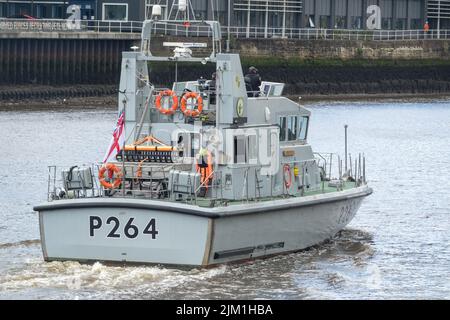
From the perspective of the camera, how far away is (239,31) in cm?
6738

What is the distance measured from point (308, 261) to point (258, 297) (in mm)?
2692

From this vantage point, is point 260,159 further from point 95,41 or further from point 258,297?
point 95,41

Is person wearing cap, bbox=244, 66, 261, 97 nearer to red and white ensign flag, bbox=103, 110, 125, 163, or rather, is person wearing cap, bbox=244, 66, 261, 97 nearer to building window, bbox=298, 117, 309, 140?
building window, bbox=298, 117, 309, 140

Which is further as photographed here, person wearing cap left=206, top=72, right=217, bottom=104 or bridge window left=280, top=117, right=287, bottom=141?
bridge window left=280, top=117, right=287, bottom=141

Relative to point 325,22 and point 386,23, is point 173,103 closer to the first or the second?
point 325,22

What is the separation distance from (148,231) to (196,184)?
3.49 ft

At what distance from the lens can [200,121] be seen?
22.3 m

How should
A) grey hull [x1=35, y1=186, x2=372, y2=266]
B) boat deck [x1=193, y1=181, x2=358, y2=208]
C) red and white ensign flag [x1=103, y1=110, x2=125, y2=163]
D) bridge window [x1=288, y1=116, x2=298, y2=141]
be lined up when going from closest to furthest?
grey hull [x1=35, y1=186, x2=372, y2=266] → boat deck [x1=193, y1=181, x2=358, y2=208] → red and white ensign flag [x1=103, y1=110, x2=125, y2=163] → bridge window [x1=288, y1=116, x2=298, y2=141]

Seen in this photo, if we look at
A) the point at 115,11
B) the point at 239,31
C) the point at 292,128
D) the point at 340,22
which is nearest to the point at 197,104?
the point at 292,128

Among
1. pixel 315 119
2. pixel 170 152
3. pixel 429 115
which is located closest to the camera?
pixel 170 152

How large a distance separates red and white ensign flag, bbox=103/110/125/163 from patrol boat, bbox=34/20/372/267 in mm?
22

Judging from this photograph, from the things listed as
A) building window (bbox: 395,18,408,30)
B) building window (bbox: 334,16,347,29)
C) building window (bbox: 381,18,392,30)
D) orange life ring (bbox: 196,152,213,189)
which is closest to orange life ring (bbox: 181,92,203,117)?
orange life ring (bbox: 196,152,213,189)

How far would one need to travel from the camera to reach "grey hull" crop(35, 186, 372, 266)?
20.5 meters
